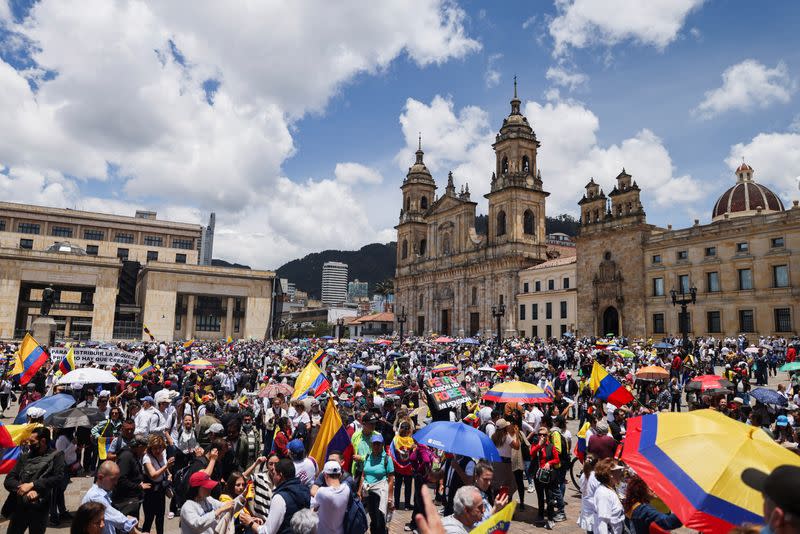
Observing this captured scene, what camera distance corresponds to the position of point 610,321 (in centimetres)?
4747

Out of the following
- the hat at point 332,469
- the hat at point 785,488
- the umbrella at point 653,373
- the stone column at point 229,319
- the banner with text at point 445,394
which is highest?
the stone column at point 229,319

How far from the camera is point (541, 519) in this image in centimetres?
819

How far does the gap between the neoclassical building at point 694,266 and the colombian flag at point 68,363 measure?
38.7 m

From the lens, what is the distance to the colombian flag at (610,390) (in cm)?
1270

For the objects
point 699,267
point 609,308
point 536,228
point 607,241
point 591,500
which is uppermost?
point 536,228

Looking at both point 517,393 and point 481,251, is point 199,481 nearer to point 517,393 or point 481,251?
point 517,393

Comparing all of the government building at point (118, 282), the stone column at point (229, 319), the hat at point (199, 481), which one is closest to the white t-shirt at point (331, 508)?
the hat at point (199, 481)

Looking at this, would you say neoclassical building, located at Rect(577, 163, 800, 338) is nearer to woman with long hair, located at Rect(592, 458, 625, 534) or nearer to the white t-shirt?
woman with long hair, located at Rect(592, 458, 625, 534)

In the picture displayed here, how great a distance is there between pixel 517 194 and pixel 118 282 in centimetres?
5033

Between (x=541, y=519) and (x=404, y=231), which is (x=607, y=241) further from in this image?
(x=541, y=519)

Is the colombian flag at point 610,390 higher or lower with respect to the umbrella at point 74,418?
higher

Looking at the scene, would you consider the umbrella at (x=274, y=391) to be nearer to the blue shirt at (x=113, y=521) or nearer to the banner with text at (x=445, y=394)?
the banner with text at (x=445, y=394)

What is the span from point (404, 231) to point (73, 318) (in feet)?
146

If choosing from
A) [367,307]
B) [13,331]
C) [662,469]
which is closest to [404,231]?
[13,331]
